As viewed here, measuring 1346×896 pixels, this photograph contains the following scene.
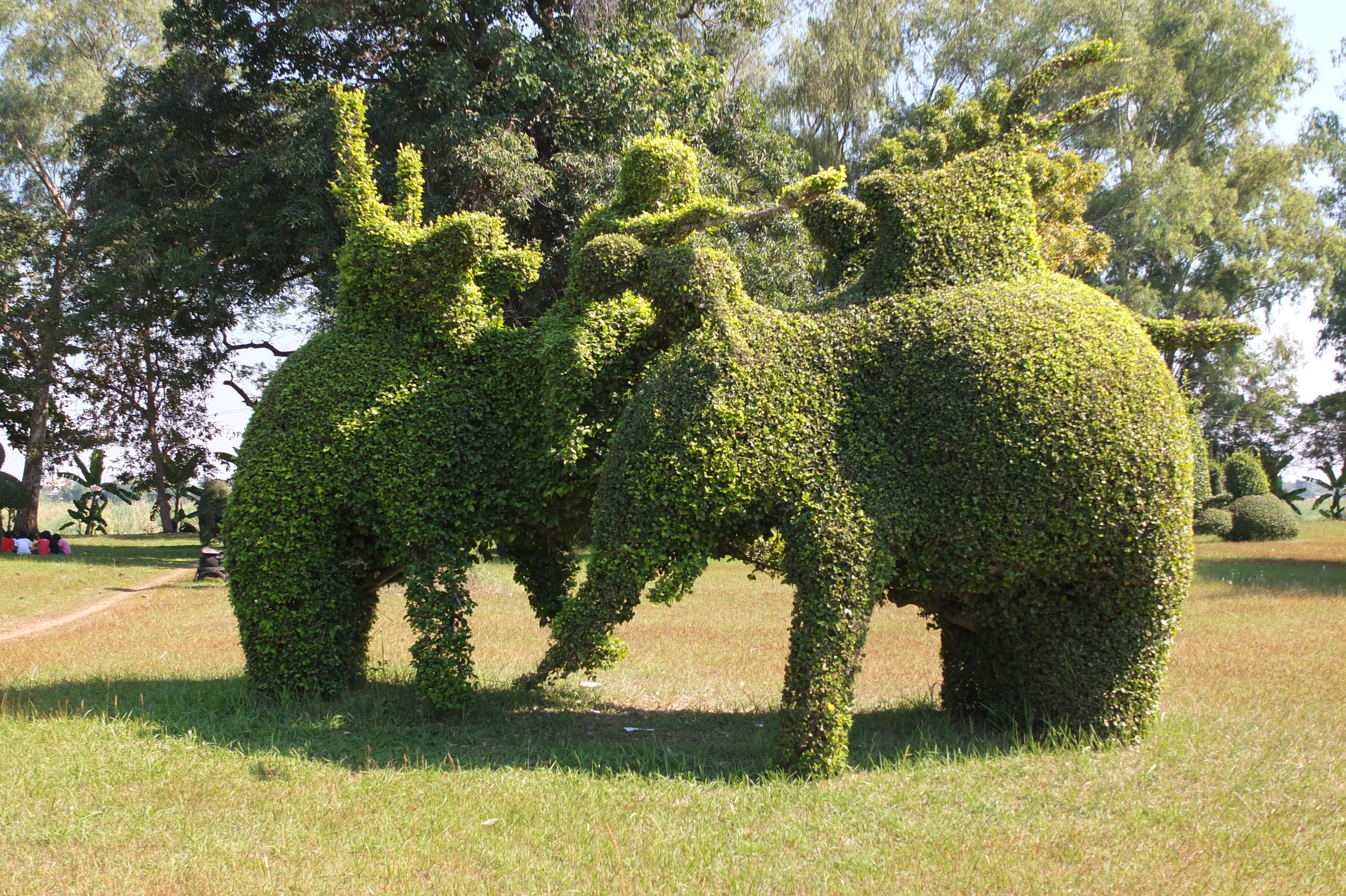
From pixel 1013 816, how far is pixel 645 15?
15.0 m

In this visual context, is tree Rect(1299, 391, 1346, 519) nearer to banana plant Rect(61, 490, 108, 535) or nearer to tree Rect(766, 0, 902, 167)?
tree Rect(766, 0, 902, 167)

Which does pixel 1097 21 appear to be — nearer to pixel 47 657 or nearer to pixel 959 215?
pixel 959 215

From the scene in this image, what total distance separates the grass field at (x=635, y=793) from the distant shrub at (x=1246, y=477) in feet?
69.1

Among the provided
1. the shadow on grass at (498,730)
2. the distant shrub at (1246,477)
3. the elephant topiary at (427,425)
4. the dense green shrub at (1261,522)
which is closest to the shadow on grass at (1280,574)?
the dense green shrub at (1261,522)

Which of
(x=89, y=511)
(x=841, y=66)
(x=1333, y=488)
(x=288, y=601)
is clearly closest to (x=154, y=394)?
(x=89, y=511)

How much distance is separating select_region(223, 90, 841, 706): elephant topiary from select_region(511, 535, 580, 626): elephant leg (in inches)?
18.8

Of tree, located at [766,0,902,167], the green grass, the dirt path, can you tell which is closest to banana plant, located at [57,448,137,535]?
the green grass

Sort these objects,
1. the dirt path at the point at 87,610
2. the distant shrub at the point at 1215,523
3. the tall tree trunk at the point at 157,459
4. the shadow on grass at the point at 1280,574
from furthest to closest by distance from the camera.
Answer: the tall tree trunk at the point at 157,459 < the distant shrub at the point at 1215,523 < the shadow on grass at the point at 1280,574 < the dirt path at the point at 87,610

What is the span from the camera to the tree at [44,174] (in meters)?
27.6

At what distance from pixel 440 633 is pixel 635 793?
7.06 feet

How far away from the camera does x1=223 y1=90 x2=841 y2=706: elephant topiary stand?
7.17 meters

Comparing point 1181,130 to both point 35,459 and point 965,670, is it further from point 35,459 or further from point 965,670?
point 35,459

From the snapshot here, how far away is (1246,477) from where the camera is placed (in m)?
27.8

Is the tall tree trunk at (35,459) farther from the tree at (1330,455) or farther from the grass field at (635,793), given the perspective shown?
the tree at (1330,455)
